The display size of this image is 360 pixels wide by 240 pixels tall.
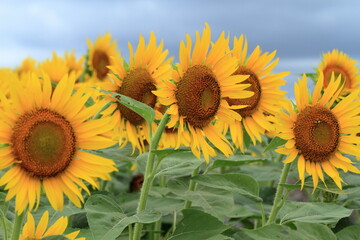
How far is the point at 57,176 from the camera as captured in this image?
1.94m

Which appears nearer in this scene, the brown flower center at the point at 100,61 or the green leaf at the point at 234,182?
the green leaf at the point at 234,182

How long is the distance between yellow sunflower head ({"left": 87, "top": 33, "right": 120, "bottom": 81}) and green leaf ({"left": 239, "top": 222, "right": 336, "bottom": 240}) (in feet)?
10.7

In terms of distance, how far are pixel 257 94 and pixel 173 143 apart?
495 mm

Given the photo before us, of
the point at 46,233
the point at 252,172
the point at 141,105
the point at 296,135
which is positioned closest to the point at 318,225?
the point at 296,135

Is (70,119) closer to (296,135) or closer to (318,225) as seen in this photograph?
(296,135)

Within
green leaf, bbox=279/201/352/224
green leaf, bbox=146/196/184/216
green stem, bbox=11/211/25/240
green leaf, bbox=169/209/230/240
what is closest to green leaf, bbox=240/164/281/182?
green leaf, bbox=279/201/352/224

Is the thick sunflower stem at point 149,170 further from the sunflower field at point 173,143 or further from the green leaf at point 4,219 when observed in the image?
the green leaf at point 4,219

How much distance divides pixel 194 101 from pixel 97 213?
1.91 feet

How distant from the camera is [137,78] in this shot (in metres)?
2.62

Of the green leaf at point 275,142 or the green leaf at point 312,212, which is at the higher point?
the green leaf at point 275,142

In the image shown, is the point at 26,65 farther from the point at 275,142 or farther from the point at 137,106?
the point at 137,106

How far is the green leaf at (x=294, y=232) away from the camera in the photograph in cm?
242

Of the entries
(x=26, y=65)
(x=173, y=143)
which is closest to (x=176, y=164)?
(x=173, y=143)

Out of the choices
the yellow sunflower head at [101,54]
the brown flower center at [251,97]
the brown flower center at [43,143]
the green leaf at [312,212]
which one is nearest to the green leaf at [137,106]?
the brown flower center at [43,143]
